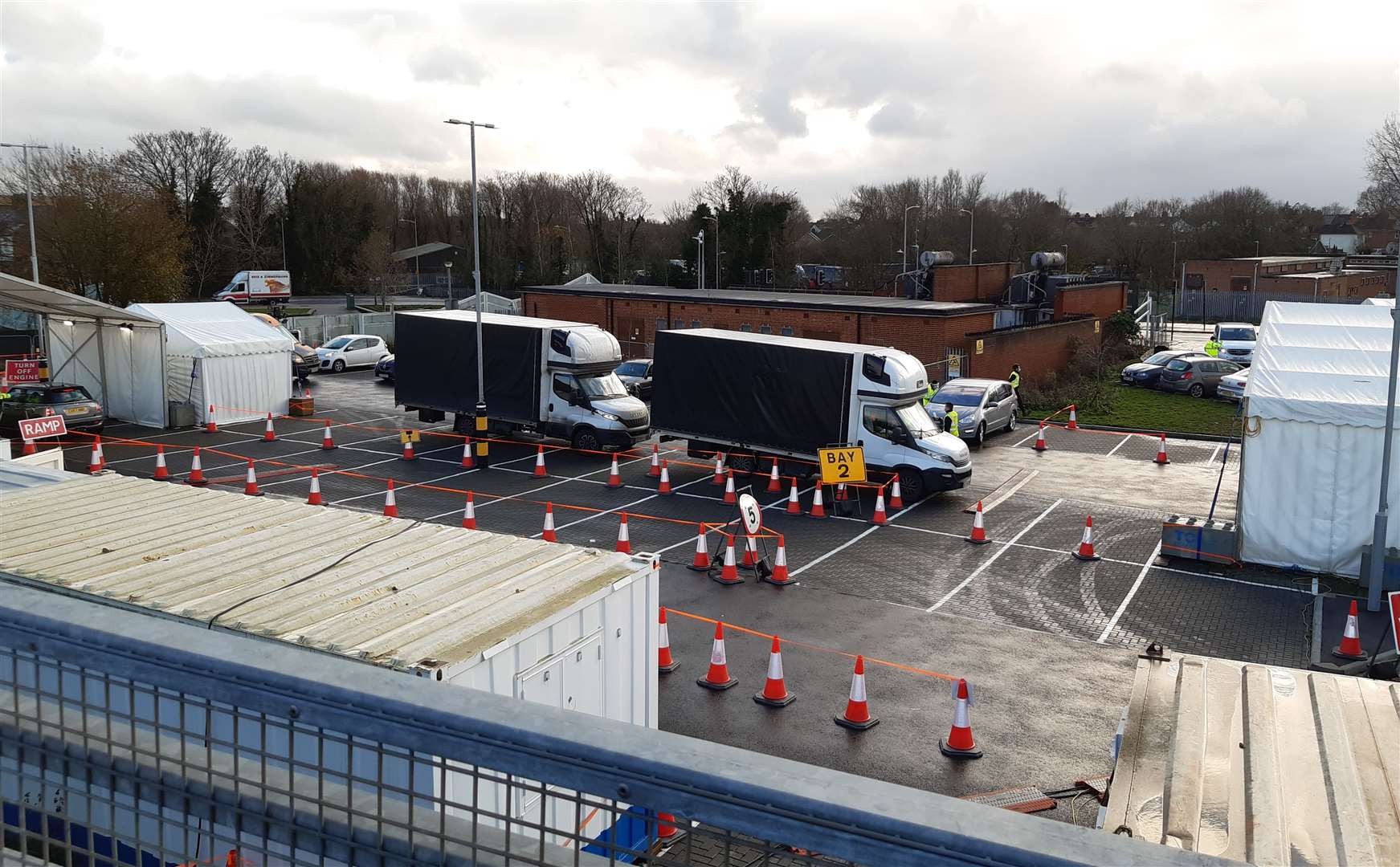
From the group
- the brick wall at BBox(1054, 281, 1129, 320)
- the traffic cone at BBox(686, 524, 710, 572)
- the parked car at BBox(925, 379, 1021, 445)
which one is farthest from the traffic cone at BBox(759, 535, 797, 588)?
the brick wall at BBox(1054, 281, 1129, 320)

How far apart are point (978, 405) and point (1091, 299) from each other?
21.4 meters

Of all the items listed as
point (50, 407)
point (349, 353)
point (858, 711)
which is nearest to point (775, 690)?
point (858, 711)

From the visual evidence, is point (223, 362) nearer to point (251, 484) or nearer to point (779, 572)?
point (251, 484)

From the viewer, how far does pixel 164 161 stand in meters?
84.0

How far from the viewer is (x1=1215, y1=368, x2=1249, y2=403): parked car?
36.1 m

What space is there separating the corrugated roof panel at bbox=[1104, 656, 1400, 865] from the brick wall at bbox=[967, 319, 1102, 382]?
1149 inches

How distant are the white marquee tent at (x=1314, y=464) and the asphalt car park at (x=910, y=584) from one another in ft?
2.69

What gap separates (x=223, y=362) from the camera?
100 ft

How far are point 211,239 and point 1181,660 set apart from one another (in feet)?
251

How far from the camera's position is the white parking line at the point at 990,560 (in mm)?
16562

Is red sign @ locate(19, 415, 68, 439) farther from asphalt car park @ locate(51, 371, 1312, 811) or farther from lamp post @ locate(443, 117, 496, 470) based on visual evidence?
lamp post @ locate(443, 117, 496, 470)

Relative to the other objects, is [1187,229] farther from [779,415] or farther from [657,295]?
[779,415]

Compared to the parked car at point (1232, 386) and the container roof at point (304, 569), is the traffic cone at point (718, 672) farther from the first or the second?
the parked car at point (1232, 386)

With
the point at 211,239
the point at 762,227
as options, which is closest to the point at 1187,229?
the point at 762,227
